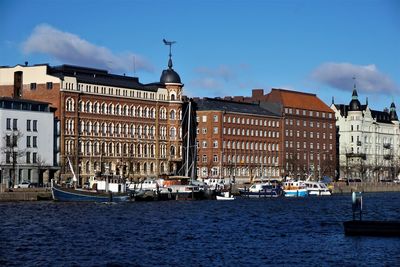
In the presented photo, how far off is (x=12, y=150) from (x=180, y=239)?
220ft

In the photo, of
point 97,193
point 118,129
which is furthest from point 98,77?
point 97,193

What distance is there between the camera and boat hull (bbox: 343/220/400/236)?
63938mm

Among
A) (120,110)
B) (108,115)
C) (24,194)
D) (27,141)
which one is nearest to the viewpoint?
(24,194)

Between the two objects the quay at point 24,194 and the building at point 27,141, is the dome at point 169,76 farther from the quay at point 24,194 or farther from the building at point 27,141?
the quay at point 24,194

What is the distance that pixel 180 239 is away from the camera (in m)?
64.4

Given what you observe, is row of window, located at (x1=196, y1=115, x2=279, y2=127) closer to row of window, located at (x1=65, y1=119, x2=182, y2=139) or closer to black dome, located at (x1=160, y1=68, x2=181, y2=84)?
black dome, located at (x1=160, y1=68, x2=181, y2=84)

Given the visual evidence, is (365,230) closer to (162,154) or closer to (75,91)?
(75,91)

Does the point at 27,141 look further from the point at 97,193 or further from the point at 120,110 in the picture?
the point at 97,193

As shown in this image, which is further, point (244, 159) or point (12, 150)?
point (244, 159)

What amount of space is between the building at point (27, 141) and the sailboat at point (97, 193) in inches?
683

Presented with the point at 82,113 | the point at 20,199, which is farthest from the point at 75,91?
the point at 20,199

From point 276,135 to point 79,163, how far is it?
212 feet

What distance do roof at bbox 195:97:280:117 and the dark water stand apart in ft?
286

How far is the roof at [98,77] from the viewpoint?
474ft
